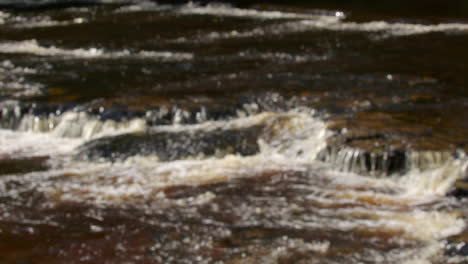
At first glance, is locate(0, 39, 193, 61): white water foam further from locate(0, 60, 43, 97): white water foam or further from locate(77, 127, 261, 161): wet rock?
locate(77, 127, 261, 161): wet rock

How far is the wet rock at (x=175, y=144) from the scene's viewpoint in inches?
225

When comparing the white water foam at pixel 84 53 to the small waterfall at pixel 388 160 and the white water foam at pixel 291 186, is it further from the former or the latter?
the small waterfall at pixel 388 160

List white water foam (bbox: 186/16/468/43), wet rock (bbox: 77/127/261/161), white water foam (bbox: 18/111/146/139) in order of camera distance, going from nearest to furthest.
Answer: wet rock (bbox: 77/127/261/161) < white water foam (bbox: 18/111/146/139) < white water foam (bbox: 186/16/468/43)

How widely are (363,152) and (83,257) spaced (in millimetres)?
2086

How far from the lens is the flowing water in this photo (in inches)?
161

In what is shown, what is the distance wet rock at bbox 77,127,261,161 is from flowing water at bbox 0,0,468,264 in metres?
0.02

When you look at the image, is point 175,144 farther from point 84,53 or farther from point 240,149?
point 84,53

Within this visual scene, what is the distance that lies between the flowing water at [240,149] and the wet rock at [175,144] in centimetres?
2

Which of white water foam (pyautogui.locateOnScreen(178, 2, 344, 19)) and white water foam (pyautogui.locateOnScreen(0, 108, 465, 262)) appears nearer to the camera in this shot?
white water foam (pyautogui.locateOnScreen(0, 108, 465, 262))

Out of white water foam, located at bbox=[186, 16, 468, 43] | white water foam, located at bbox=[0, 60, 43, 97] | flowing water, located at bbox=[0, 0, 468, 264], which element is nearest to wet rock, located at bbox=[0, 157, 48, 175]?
flowing water, located at bbox=[0, 0, 468, 264]

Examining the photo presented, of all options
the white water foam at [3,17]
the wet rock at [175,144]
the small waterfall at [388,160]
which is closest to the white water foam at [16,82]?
the wet rock at [175,144]

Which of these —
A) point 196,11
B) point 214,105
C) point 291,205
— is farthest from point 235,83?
point 196,11

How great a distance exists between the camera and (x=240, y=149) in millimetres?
5719

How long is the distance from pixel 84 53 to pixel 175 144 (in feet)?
14.7
